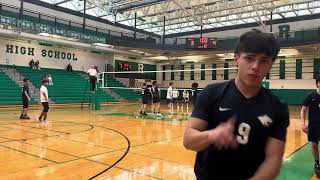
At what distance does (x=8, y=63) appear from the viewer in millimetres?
26203

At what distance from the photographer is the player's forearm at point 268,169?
1.68 meters

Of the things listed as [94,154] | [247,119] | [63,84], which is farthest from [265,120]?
[63,84]

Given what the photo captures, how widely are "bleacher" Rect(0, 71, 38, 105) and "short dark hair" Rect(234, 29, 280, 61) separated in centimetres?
2191

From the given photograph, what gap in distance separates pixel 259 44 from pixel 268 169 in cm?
68

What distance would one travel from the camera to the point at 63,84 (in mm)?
27062

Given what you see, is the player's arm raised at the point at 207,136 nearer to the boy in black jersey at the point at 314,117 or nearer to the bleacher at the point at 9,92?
the boy in black jersey at the point at 314,117

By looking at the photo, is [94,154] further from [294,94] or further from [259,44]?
[294,94]

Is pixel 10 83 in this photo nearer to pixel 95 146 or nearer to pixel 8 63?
pixel 8 63

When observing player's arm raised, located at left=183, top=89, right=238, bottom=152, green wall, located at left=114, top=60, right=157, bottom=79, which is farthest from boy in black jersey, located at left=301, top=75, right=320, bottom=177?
green wall, located at left=114, top=60, right=157, bottom=79

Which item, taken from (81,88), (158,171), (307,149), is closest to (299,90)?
(81,88)

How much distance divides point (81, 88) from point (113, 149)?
2141 cm

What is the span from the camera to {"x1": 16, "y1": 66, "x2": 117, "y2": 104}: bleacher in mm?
25000

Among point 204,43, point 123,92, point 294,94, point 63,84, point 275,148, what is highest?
point 204,43

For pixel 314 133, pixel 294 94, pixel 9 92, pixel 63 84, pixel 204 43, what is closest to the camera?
pixel 314 133
